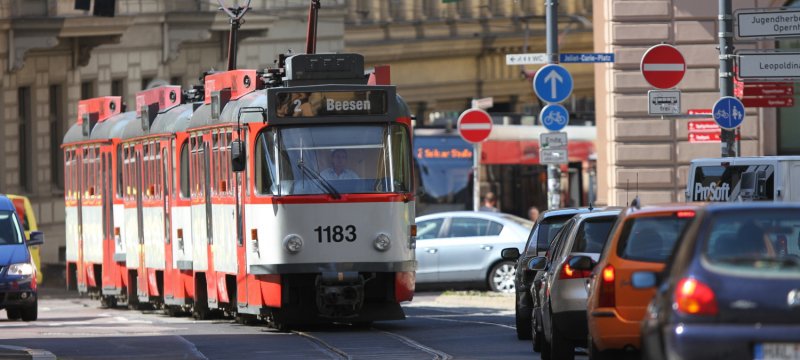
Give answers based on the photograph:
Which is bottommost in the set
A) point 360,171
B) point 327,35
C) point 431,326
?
point 431,326

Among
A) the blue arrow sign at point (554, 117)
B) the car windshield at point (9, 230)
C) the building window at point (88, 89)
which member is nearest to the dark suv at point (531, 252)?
the blue arrow sign at point (554, 117)

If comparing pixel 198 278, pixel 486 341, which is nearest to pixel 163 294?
pixel 198 278

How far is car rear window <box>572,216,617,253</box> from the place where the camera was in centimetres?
1817

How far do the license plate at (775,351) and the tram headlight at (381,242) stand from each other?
40.2ft

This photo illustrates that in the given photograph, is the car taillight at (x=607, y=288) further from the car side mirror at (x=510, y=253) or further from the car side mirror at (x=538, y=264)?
the car side mirror at (x=510, y=253)

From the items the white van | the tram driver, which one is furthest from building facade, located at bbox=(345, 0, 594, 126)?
the tram driver

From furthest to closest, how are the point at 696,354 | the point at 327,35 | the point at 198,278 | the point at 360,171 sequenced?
1. the point at 327,35
2. the point at 198,278
3. the point at 360,171
4. the point at 696,354

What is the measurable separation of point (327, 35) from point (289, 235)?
127 feet

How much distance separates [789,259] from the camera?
12039 millimetres

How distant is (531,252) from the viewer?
73.7 ft

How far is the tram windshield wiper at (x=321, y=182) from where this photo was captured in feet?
77.2

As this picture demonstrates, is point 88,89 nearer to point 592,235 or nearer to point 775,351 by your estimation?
point 592,235

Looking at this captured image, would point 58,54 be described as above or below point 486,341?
above

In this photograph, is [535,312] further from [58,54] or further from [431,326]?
[58,54]
